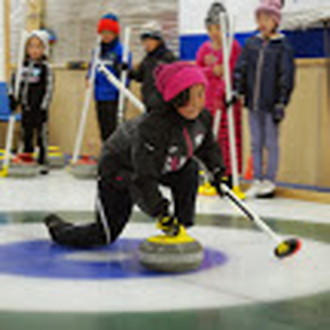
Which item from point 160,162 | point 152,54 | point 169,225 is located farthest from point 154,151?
point 152,54

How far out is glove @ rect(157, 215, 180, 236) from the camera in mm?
2574

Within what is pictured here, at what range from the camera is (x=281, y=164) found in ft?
18.0

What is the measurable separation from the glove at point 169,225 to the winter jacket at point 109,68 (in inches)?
135

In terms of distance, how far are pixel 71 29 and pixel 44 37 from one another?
4.97 feet

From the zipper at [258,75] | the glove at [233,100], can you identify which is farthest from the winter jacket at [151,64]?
the zipper at [258,75]

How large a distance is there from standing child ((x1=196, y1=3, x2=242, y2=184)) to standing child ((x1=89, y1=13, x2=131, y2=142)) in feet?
2.94

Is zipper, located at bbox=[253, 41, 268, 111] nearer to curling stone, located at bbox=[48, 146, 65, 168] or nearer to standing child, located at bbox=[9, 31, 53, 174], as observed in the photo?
standing child, located at bbox=[9, 31, 53, 174]

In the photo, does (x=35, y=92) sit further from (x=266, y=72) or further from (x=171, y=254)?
(x=171, y=254)

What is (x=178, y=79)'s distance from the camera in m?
2.58

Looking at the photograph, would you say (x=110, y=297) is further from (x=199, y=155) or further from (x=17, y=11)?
(x=17, y=11)

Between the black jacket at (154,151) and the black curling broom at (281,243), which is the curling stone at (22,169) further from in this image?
the black curling broom at (281,243)

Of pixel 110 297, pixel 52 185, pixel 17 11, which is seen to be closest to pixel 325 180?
pixel 52 185

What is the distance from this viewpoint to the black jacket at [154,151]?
257cm

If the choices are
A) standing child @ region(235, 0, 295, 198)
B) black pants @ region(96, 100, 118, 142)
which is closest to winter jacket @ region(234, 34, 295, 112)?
standing child @ region(235, 0, 295, 198)
